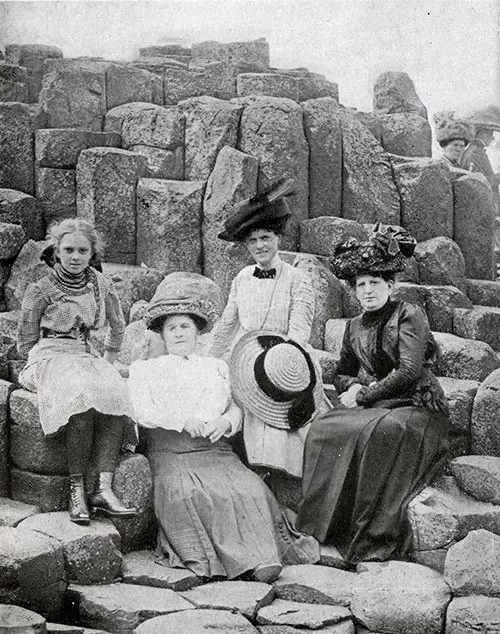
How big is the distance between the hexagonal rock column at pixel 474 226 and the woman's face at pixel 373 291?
2.55m

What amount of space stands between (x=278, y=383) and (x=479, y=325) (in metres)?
2.16

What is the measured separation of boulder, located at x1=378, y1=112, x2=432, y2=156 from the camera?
310 inches

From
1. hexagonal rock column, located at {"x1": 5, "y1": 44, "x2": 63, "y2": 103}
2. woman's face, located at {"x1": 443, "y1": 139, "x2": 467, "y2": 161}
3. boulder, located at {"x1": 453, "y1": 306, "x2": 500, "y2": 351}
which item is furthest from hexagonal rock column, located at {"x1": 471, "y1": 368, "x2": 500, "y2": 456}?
hexagonal rock column, located at {"x1": 5, "y1": 44, "x2": 63, "y2": 103}

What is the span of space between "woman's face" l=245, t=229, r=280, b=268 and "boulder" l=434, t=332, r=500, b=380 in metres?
1.32

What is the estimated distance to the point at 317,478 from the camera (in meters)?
4.89

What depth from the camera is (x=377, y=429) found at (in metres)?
4.76

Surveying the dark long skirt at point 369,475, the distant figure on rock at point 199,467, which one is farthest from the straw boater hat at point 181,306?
the dark long skirt at point 369,475

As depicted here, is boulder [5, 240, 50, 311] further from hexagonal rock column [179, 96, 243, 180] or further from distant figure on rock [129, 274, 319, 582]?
hexagonal rock column [179, 96, 243, 180]

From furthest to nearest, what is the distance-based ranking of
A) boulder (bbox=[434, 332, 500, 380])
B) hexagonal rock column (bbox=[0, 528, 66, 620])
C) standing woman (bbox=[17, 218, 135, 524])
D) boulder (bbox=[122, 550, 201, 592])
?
boulder (bbox=[434, 332, 500, 380]) → standing woman (bbox=[17, 218, 135, 524]) → boulder (bbox=[122, 550, 201, 592]) → hexagonal rock column (bbox=[0, 528, 66, 620])

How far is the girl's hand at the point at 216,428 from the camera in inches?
193

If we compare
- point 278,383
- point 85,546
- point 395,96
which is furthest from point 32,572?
point 395,96

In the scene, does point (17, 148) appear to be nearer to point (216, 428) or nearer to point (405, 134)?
point (216, 428)

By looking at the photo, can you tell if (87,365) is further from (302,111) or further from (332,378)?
(302,111)

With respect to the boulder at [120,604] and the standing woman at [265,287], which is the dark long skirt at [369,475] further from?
the boulder at [120,604]
